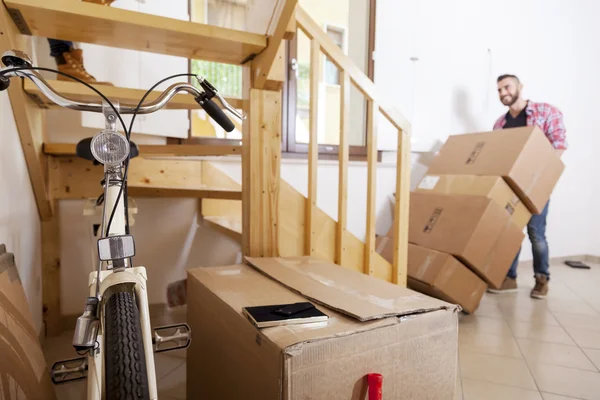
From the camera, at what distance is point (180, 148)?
182 cm

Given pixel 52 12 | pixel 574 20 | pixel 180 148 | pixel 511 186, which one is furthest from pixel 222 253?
pixel 574 20

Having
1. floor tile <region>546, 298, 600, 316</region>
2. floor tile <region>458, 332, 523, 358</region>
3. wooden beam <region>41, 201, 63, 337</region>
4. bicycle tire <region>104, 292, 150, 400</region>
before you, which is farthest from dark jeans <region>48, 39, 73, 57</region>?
floor tile <region>546, 298, 600, 316</region>

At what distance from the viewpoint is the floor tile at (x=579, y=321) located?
87.7 inches

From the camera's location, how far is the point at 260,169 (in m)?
1.48

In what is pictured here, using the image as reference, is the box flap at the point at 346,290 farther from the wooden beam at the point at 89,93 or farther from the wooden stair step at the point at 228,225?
the wooden beam at the point at 89,93

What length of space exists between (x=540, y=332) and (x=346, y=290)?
1.61 meters

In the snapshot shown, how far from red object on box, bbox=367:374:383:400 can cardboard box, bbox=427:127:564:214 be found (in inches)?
79.0

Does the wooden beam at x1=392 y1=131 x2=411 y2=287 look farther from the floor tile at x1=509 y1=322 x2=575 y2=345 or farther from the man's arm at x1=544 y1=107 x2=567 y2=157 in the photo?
the man's arm at x1=544 y1=107 x2=567 y2=157

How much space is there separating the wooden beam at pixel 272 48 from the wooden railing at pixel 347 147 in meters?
0.31

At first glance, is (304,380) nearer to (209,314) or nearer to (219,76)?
(209,314)

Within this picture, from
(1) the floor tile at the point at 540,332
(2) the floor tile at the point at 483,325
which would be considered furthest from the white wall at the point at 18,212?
(1) the floor tile at the point at 540,332

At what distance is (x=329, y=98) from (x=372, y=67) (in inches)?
78.8

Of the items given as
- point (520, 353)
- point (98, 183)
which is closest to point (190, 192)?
point (98, 183)

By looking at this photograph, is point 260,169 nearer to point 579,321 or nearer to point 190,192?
point 190,192
